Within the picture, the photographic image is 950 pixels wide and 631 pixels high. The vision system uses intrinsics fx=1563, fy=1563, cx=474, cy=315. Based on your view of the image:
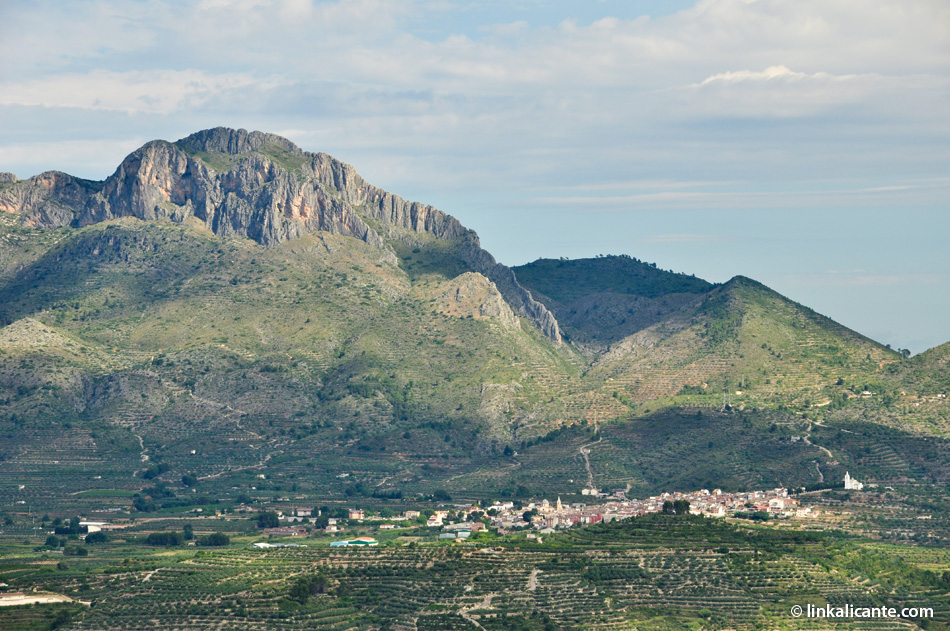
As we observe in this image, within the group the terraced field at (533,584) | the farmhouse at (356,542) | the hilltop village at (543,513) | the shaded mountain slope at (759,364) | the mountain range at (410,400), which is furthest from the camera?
the shaded mountain slope at (759,364)

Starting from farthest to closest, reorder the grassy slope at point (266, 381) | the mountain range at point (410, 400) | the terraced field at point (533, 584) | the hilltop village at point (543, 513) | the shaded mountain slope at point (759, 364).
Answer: the shaded mountain slope at point (759, 364) → the grassy slope at point (266, 381) → the mountain range at point (410, 400) → the hilltop village at point (543, 513) → the terraced field at point (533, 584)

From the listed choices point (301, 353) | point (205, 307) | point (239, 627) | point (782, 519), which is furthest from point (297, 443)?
point (239, 627)

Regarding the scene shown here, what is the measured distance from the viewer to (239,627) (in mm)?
92312

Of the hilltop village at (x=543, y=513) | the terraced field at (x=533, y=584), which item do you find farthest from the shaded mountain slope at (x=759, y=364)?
the terraced field at (x=533, y=584)

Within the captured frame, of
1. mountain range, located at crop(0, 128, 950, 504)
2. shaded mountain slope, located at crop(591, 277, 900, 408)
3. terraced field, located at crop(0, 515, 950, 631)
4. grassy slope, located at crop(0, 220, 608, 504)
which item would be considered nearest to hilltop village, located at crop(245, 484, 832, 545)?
terraced field, located at crop(0, 515, 950, 631)

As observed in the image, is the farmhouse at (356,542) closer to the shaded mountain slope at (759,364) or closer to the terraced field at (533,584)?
the terraced field at (533,584)

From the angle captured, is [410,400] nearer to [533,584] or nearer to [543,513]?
[543,513]

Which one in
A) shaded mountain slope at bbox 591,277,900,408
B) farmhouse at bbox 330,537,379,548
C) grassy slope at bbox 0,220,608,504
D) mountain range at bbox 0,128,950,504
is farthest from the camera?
shaded mountain slope at bbox 591,277,900,408

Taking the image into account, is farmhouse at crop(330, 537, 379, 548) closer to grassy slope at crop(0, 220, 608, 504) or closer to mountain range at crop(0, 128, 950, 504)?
mountain range at crop(0, 128, 950, 504)

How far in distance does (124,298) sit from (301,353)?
1045 inches

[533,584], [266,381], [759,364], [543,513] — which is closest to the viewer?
[533,584]

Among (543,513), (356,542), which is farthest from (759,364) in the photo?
(356,542)

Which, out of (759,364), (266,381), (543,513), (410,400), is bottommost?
(543,513)

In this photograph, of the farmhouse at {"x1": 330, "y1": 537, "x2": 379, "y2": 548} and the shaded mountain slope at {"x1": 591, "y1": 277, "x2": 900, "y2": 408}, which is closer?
the farmhouse at {"x1": 330, "y1": 537, "x2": 379, "y2": 548}
